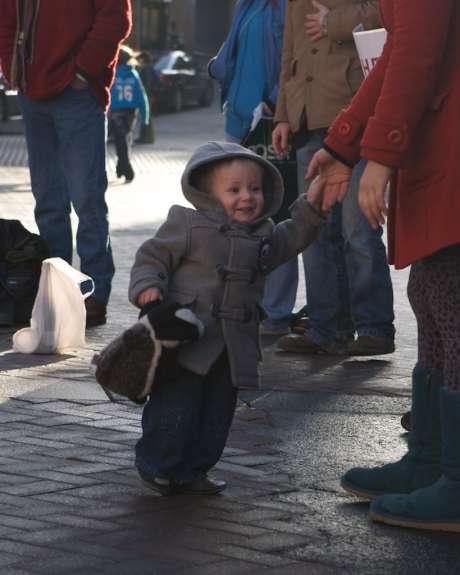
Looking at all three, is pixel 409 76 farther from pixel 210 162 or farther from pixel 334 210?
pixel 334 210

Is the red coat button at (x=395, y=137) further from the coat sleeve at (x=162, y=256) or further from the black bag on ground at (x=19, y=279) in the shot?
the black bag on ground at (x=19, y=279)

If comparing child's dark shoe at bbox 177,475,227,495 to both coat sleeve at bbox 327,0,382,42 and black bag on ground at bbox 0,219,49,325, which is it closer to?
coat sleeve at bbox 327,0,382,42

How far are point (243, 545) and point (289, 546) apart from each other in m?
0.11

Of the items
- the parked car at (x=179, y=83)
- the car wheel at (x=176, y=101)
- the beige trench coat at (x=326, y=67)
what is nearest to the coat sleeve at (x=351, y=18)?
the beige trench coat at (x=326, y=67)

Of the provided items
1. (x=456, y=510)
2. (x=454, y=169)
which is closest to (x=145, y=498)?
(x=456, y=510)

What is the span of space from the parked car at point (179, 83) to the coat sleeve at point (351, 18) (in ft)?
101

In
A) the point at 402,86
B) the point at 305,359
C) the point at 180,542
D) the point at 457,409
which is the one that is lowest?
the point at 305,359

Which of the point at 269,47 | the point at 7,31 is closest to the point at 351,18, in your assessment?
the point at 269,47

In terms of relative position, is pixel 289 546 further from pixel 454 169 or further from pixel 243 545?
→ pixel 454 169

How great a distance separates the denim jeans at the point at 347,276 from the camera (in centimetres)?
730

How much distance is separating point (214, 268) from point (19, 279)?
Result: 342 centimetres

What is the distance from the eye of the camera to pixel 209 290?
4.72 m

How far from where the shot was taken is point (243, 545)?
13.6ft

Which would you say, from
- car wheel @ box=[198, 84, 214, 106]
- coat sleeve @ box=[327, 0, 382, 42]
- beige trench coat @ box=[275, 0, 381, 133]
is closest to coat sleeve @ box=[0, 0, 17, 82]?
beige trench coat @ box=[275, 0, 381, 133]
